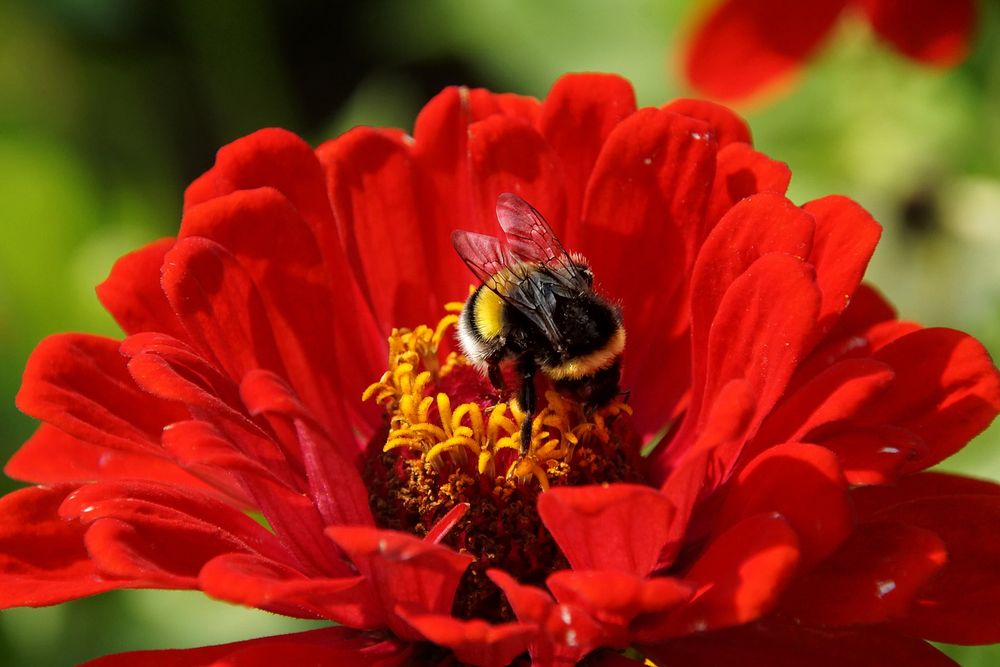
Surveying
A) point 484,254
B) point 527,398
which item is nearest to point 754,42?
point 484,254

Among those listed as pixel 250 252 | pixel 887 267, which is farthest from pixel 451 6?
pixel 250 252

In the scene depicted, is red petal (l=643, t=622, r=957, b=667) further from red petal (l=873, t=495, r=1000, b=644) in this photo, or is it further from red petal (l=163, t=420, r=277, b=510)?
red petal (l=163, t=420, r=277, b=510)

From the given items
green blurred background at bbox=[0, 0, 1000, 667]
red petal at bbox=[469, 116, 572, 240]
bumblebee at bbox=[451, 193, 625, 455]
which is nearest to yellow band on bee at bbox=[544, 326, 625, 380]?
bumblebee at bbox=[451, 193, 625, 455]

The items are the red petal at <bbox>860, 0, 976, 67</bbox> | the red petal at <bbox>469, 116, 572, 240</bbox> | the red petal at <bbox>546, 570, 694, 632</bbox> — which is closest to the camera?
the red petal at <bbox>546, 570, 694, 632</bbox>

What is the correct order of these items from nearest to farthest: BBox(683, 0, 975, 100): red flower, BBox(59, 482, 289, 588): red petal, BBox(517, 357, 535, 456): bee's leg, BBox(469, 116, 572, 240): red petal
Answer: BBox(59, 482, 289, 588): red petal → BBox(517, 357, 535, 456): bee's leg → BBox(469, 116, 572, 240): red petal → BBox(683, 0, 975, 100): red flower

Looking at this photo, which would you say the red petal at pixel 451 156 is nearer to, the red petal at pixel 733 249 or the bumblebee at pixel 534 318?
the bumblebee at pixel 534 318

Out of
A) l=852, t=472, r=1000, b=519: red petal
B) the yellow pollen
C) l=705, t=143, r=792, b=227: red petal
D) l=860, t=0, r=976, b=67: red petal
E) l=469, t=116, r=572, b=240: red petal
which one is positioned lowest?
l=852, t=472, r=1000, b=519: red petal

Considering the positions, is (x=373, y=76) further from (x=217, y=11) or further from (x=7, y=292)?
(x=7, y=292)

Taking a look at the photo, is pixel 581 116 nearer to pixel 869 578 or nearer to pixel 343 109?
pixel 869 578
